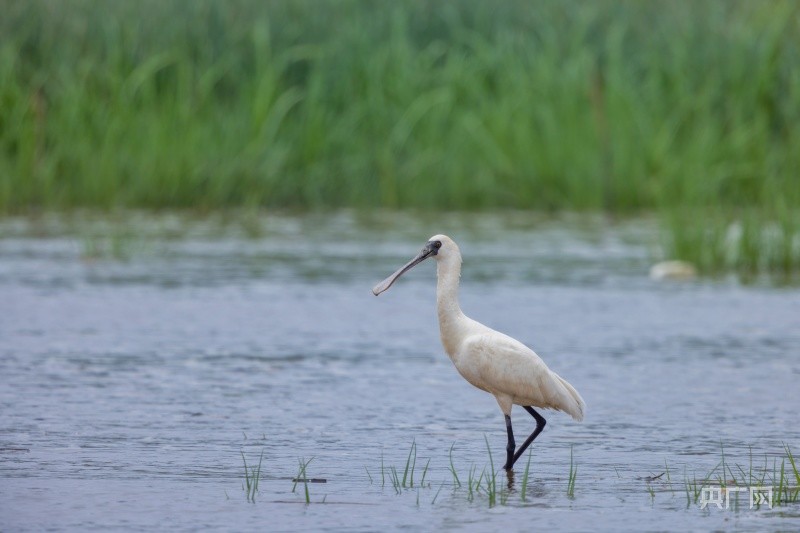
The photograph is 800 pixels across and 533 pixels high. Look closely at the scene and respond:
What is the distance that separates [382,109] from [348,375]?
8.65 m

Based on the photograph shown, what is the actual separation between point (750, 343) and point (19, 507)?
20.0 ft

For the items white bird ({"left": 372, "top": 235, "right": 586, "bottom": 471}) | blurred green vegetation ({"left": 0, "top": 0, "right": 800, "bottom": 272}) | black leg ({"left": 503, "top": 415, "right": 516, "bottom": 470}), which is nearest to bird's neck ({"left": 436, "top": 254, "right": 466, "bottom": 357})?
white bird ({"left": 372, "top": 235, "right": 586, "bottom": 471})

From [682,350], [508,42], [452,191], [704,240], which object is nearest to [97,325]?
[682,350]

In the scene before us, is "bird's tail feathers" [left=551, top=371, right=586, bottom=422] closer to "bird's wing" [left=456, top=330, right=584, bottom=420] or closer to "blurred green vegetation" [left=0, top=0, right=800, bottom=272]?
"bird's wing" [left=456, top=330, right=584, bottom=420]

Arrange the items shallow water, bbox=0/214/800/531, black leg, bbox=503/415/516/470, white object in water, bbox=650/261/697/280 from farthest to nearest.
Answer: white object in water, bbox=650/261/697/280
black leg, bbox=503/415/516/470
shallow water, bbox=0/214/800/531

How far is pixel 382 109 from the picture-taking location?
62.0ft

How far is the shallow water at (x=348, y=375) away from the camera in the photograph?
23.2ft

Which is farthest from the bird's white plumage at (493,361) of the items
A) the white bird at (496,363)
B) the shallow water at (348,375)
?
the shallow water at (348,375)

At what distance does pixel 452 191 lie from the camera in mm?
18453

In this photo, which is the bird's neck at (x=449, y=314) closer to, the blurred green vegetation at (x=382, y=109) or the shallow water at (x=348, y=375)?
the shallow water at (x=348, y=375)

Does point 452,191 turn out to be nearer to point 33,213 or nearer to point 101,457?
point 33,213

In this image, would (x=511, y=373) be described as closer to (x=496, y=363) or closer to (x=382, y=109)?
(x=496, y=363)

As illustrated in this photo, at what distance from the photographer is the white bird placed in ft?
25.5

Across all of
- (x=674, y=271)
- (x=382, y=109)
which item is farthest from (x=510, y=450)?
(x=382, y=109)
